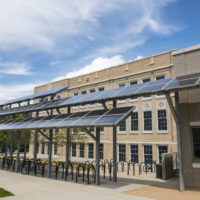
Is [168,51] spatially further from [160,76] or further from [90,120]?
[90,120]

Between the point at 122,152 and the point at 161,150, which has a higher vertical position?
the point at 161,150

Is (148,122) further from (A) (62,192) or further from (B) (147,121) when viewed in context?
(A) (62,192)

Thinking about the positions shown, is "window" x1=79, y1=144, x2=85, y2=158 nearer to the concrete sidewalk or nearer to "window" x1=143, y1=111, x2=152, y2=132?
"window" x1=143, y1=111, x2=152, y2=132

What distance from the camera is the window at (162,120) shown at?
22.5 m

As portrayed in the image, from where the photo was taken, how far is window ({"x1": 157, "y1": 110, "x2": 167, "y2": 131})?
2252cm

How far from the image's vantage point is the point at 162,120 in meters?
22.8

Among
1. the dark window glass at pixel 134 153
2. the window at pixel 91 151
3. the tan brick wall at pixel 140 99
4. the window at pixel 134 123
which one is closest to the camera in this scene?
the tan brick wall at pixel 140 99

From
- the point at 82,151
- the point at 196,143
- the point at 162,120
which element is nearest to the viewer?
the point at 196,143

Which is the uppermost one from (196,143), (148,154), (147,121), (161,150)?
(147,121)

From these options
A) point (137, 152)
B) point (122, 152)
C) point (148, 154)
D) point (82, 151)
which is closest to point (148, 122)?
point (148, 154)

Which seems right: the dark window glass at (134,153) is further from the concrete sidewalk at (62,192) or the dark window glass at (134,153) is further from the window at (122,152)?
the concrete sidewalk at (62,192)

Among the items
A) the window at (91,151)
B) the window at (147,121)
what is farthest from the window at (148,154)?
the window at (91,151)

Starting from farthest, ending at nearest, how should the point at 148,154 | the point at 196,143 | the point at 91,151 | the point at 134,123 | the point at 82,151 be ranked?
the point at 82,151 < the point at 91,151 < the point at 134,123 < the point at 148,154 < the point at 196,143

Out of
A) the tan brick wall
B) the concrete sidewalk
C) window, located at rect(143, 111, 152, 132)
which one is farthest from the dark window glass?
the concrete sidewalk
